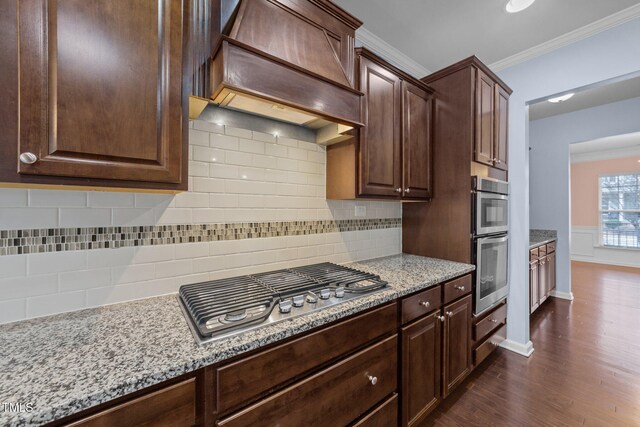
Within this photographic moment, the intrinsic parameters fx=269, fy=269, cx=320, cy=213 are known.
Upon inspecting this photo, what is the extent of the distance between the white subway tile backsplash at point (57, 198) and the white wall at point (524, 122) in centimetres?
327

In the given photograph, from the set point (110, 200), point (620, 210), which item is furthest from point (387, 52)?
point (620, 210)

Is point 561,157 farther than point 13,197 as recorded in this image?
Yes

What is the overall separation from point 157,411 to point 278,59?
1358mm

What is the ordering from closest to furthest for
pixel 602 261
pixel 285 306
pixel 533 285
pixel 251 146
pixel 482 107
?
pixel 285 306 < pixel 251 146 < pixel 482 107 < pixel 533 285 < pixel 602 261

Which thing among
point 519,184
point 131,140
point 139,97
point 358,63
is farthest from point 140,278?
point 519,184

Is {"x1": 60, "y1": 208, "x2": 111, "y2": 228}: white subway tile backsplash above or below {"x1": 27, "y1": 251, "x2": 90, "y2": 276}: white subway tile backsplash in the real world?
above

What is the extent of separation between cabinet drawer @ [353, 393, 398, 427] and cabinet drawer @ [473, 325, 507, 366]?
104cm

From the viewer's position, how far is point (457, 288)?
75.3 inches

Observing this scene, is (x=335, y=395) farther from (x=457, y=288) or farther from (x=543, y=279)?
(x=543, y=279)

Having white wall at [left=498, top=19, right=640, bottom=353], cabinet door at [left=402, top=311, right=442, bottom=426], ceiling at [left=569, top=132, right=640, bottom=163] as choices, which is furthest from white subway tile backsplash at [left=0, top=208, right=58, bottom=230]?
ceiling at [left=569, top=132, right=640, bottom=163]

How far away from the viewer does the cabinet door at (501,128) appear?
244 cm

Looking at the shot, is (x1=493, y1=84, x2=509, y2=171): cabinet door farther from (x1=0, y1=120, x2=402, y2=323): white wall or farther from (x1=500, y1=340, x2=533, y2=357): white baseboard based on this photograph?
(x1=500, y1=340, x2=533, y2=357): white baseboard

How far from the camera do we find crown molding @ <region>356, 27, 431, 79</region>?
2.23 m

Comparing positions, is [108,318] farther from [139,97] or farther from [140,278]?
[139,97]
